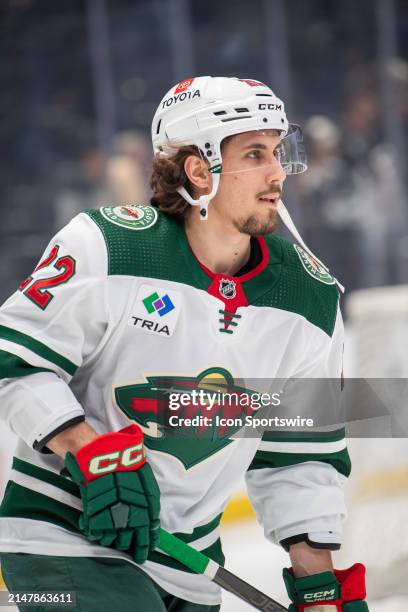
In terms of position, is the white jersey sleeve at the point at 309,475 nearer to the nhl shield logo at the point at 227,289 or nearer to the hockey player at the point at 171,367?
the hockey player at the point at 171,367

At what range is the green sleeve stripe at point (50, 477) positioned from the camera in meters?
1.56

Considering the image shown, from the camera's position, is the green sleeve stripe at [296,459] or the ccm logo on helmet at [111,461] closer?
the ccm logo on helmet at [111,461]

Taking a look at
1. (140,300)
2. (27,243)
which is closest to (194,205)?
(140,300)

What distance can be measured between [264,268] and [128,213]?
0.25 meters

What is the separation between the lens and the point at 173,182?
1717 mm

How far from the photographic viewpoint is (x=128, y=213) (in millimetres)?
1622

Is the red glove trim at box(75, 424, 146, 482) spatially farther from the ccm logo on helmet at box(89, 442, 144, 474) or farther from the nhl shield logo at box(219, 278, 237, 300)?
the nhl shield logo at box(219, 278, 237, 300)

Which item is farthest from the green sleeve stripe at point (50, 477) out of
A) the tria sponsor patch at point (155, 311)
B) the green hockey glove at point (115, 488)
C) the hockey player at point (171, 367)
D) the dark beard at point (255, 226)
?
the dark beard at point (255, 226)

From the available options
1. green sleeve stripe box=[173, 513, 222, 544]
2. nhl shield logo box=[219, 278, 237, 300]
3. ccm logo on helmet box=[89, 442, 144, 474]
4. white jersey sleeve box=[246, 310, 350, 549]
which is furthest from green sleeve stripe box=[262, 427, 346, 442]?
ccm logo on helmet box=[89, 442, 144, 474]

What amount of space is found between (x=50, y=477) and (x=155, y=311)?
1.02 feet

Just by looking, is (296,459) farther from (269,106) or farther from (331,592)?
(269,106)

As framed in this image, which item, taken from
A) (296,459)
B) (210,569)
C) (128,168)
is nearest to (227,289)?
(296,459)

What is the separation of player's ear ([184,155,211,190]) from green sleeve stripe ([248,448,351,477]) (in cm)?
48

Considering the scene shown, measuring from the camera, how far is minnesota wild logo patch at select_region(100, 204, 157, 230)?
5.21ft
